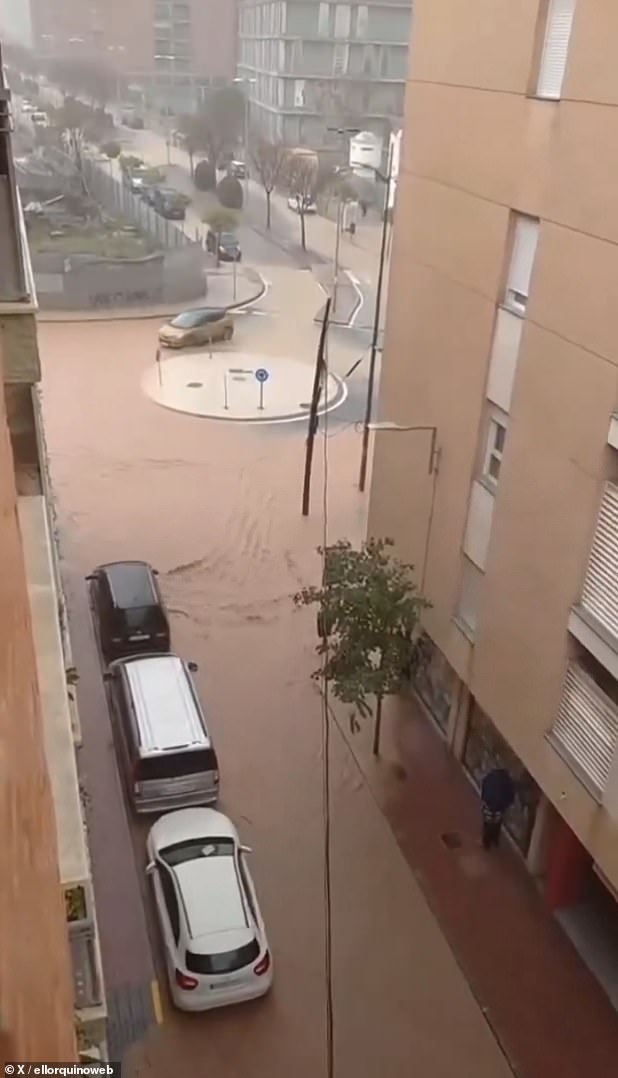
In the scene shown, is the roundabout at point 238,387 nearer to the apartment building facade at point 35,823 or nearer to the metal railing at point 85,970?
the apartment building facade at point 35,823

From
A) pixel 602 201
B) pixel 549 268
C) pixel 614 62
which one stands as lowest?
pixel 549 268

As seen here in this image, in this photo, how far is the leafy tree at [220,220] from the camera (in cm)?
1952

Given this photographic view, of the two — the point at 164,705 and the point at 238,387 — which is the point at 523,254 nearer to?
the point at 164,705

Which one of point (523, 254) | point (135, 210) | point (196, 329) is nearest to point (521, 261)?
point (523, 254)

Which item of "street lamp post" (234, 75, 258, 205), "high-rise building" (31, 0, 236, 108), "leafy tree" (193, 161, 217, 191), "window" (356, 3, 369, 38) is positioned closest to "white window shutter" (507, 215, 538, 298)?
"window" (356, 3, 369, 38)

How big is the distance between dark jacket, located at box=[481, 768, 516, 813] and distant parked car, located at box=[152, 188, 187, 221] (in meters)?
16.5

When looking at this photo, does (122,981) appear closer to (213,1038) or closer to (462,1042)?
(213,1038)

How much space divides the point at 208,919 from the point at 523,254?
424 cm

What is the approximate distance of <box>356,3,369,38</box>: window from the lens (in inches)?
537

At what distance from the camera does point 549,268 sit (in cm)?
504

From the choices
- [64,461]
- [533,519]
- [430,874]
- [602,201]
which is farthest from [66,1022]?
[64,461]

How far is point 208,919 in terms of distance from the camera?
5336 mm

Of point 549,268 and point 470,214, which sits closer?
point 549,268

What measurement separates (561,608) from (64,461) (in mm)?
8713
